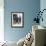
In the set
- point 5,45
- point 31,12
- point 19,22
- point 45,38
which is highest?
point 31,12

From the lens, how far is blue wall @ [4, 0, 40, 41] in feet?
19.2

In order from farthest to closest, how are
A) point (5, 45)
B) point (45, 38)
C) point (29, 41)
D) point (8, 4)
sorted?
1. point (8, 4)
2. point (5, 45)
3. point (29, 41)
4. point (45, 38)

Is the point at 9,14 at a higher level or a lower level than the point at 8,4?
lower

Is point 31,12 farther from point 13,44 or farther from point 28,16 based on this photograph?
point 13,44

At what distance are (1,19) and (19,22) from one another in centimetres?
77

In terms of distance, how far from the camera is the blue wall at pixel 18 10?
230 inches

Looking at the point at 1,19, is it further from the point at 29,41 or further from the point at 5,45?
the point at 29,41

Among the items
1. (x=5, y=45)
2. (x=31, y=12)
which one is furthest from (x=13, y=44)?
(x=31, y=12)

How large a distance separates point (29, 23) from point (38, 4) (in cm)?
90

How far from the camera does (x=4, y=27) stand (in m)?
5.83

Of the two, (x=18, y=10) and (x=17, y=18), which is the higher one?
(x=18, y=10)

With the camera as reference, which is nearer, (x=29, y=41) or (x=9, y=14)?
(x=29, y=41)

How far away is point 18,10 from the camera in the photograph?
588 centimetres

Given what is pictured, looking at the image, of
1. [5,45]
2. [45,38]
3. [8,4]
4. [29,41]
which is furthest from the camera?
[8,4]
